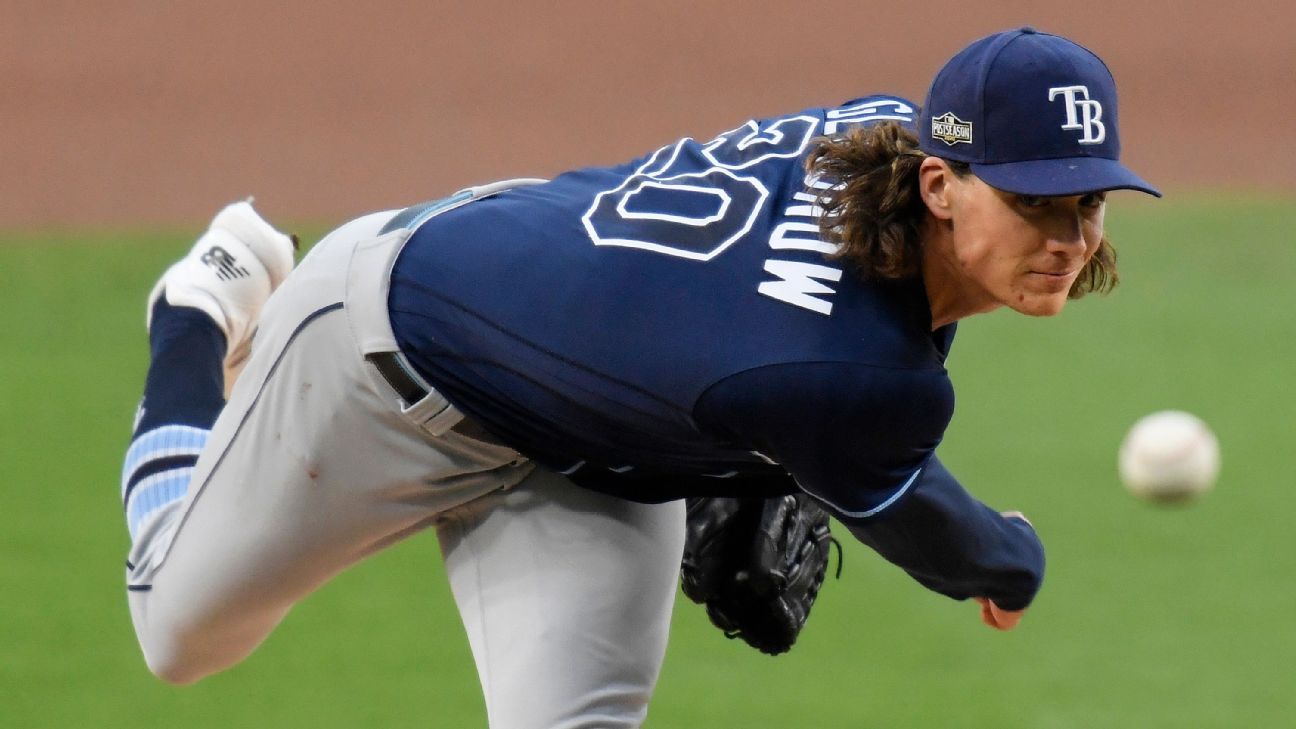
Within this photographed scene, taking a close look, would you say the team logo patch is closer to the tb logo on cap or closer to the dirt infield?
the tb logo on cap

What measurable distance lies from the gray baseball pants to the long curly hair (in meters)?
0.76

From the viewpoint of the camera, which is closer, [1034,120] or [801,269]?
[1034,120]

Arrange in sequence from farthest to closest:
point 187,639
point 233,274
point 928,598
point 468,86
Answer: point 468,86, point 928,598, point 233,274, point 187,639

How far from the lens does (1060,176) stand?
2592 millimetres

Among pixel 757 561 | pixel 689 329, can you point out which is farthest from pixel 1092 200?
pixel 757 561

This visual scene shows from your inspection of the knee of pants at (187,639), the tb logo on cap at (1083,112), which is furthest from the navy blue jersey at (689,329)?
the knee of pants at (187,639)

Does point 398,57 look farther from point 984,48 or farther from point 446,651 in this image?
point 984,48

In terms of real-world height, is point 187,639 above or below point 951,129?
below

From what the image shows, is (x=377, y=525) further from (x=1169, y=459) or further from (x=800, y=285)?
(x=1169, y=459)

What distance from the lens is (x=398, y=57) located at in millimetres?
11852

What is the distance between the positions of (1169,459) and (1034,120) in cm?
262

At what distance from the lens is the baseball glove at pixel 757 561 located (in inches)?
140

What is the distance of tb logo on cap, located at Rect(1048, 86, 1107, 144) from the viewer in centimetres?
263

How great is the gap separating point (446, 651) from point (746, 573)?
188cm
